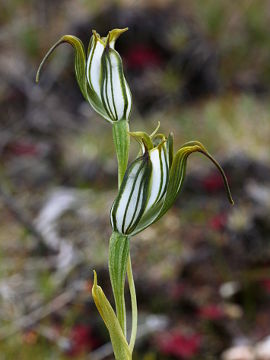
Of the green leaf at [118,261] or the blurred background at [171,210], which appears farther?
the blurred background at [171,210]

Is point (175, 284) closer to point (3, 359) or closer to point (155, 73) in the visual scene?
point (3, 359)

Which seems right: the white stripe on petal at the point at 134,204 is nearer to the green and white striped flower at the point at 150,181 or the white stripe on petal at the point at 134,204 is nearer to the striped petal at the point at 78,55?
the green and white striped flower at the point at 150,181

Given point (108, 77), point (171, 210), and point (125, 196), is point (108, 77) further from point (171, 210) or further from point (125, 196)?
point (171, 210)

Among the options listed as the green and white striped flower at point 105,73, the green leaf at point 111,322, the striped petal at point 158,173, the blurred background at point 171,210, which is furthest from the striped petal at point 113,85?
the blurred background at point 171,210

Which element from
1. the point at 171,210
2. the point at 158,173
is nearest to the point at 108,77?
the point at 158,173

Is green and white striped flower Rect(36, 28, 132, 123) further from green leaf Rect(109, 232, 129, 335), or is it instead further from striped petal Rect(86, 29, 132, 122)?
green leaf Rect(109, 232, 129, 335)

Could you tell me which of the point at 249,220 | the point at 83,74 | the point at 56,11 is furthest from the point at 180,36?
the point at 83,74
